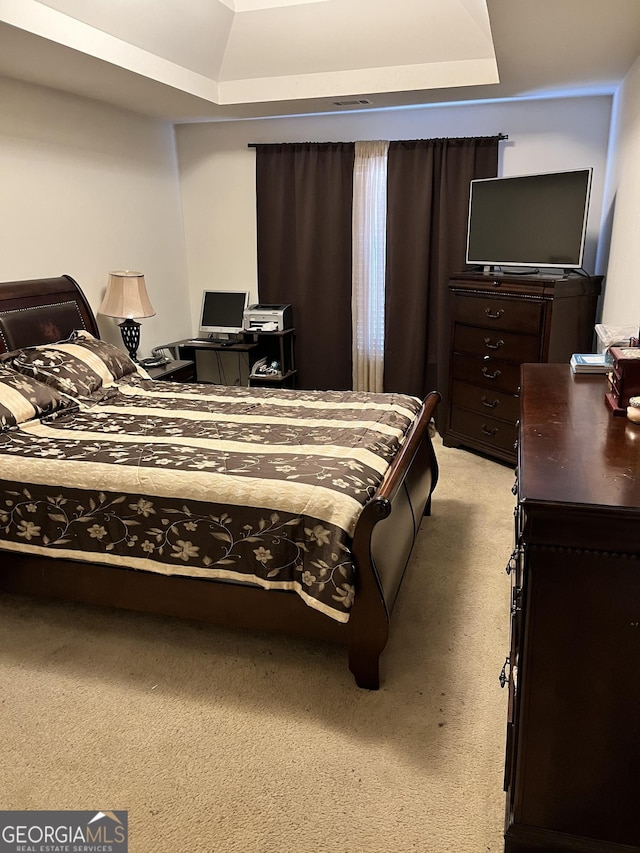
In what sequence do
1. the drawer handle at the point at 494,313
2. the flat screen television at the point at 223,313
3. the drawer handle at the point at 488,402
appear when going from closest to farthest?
the drawer handle at the point at 494,313
the drawer handle at the point at 488,402
the flat screen television at the point at 223,313

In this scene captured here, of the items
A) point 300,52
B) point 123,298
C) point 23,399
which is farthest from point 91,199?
point 23,399

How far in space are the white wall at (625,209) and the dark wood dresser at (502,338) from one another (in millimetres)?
224

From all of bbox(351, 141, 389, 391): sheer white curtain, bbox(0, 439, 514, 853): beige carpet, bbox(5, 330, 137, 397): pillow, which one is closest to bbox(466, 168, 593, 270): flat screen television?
bbox(351, 141, 389, 391): sheer white curtain

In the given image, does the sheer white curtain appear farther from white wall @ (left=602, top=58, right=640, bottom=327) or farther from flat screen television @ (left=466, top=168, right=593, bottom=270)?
white wall @ (left=602, top=58, right=640, bottom=327)

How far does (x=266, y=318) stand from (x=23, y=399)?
2.31 m

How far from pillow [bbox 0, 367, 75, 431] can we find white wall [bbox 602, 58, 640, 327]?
2646 millimetres

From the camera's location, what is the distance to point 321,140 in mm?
4684

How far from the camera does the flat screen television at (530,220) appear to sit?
360 centimetres

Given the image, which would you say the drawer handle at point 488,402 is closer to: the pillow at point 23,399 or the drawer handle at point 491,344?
the drawer handle at point 491,344

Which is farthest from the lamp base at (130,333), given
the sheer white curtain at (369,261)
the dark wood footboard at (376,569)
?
the dark wood footboard at (376,569)

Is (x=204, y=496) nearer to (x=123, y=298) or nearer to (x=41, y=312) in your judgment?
(x=41, y=312)

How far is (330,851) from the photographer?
59.6 inches

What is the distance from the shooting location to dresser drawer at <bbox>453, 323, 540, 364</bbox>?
360 centimetres

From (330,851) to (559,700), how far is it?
2.29 ft
